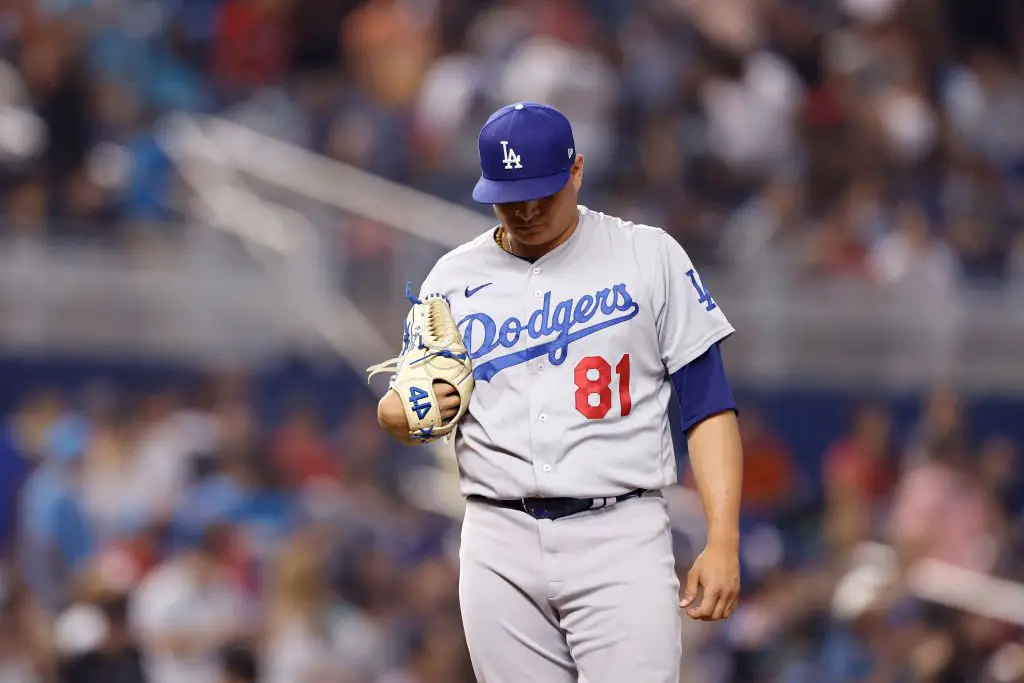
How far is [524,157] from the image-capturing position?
9.22 feet

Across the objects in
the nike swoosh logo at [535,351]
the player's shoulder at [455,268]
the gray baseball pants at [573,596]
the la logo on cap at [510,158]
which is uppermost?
the la logo on cap at [510,158]

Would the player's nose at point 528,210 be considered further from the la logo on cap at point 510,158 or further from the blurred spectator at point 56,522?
the blurred spectator at point 56,522

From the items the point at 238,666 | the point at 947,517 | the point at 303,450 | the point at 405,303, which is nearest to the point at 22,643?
the point at 238,666

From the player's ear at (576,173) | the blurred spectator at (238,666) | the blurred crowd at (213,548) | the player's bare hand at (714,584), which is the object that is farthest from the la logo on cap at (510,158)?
the blurred spectator at (238,666)

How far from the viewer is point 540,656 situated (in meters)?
2.94

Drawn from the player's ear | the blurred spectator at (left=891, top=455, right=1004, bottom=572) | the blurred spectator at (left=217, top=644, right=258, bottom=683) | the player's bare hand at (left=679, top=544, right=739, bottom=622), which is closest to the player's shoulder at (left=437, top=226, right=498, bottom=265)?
the player's ear

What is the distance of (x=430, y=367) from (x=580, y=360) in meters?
0.28

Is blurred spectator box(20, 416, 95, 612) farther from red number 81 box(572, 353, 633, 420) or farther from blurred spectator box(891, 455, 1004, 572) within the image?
red number 81 box(572, 353, 633, 420)

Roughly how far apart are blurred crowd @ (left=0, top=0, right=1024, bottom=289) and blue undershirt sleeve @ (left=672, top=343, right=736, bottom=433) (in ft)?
15.3

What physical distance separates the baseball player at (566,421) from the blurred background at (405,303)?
3.24 m

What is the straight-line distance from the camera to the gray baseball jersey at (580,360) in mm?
2879

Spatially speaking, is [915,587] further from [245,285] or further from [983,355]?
[245,285]

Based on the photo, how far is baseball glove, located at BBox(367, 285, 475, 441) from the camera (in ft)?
9.34

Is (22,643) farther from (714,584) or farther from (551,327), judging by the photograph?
(714,584)
